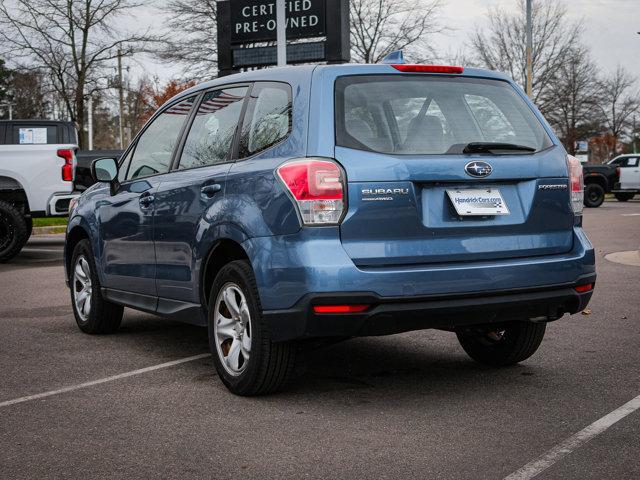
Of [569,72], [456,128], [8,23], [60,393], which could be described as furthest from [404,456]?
[569,72]

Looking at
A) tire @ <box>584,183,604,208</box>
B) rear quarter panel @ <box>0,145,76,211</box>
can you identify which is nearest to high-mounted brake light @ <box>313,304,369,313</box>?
rear quarter panel @ <box>0,145,76,211</box>

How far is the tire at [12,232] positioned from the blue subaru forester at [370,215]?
8.31m

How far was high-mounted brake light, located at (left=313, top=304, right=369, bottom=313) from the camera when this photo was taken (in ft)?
15.0

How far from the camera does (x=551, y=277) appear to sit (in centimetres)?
504

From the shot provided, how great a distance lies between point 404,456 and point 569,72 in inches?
2033

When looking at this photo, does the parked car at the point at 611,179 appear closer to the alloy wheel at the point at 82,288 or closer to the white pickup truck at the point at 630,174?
the white pickup truck at the point at 630,174

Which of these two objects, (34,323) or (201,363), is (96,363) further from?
(34,323)

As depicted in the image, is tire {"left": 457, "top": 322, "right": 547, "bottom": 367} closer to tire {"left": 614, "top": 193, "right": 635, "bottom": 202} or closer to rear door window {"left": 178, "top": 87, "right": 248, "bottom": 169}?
rear door window {"left": 178, "top": 87, "right": 248, "bottom": 169}

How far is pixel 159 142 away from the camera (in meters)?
6.54

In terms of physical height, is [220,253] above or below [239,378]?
above

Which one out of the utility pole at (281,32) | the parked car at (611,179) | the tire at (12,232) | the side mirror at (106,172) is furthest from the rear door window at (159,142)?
the parked car at (611,179)

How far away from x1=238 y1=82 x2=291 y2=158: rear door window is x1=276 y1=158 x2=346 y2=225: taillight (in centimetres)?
40

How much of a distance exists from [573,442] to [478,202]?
4.32 ft

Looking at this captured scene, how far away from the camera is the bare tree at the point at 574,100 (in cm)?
5078
